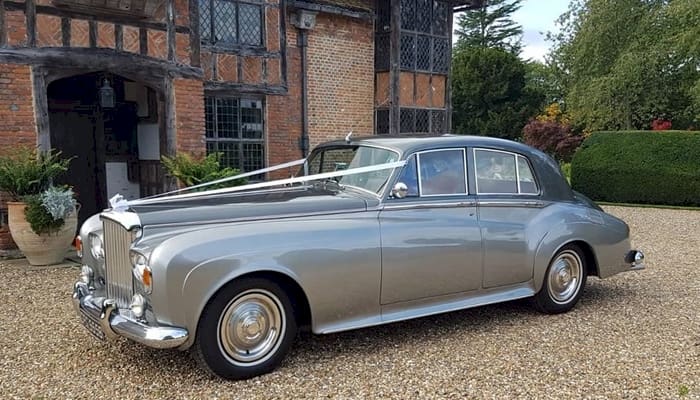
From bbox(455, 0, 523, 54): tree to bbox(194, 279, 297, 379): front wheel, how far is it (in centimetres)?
4130

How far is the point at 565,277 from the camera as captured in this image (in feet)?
17.6

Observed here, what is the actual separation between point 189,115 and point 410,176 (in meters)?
5.74

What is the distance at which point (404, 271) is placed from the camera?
4352mm

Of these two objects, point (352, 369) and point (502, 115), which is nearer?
point (352, 369)

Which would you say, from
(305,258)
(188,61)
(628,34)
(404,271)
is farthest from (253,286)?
(628,34)

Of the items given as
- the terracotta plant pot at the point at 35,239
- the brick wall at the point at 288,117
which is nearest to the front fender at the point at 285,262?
the terracotta plant pot at the point at 35,239

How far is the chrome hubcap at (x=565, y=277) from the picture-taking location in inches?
207

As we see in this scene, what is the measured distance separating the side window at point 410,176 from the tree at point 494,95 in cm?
2921

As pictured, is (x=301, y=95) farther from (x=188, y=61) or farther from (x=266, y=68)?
(x=188, y=61)

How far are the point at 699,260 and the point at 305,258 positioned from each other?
22.0 feet

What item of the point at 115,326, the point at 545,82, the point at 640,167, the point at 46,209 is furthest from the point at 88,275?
the point at 545,82

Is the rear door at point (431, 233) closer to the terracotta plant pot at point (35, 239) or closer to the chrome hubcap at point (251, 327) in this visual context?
the chrome hubcap at point (251, 327)

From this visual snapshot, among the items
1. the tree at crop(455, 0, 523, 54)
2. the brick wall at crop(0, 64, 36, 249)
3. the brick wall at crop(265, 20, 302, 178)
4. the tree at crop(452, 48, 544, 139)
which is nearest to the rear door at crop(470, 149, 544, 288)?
the brick wall at crop(0, 64, 36, 249)

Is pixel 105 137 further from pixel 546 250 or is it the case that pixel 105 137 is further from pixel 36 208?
pixel 546 250
